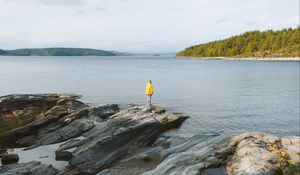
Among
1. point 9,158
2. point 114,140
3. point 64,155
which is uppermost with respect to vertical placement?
point 114,140

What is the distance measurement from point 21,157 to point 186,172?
14806 mm

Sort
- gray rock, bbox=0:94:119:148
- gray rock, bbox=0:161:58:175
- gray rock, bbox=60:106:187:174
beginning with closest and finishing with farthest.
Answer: gray rock, bbox=0:161:58:175
gray rock, bbox=60:106:187:174
gray rock, bbox=0:94:119:148

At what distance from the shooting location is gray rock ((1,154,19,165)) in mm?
24594

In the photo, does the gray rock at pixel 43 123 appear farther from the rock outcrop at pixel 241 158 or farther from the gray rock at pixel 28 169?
the rock outcrop at pixel 241 158

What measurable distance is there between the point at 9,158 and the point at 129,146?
9.65 m

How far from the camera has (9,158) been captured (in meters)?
24.9

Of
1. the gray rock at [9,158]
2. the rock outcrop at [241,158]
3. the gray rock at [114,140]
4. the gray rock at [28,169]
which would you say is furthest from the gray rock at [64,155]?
the rock outcrop at [241,158]

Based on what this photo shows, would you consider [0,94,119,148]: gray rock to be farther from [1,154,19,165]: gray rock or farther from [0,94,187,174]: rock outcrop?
[1,154,19,165]: gray rock

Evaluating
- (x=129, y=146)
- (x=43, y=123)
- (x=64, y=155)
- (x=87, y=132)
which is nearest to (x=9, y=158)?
(x=64, y=155)

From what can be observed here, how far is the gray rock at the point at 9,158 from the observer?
2459 centimetres

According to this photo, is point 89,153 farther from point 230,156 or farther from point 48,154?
point 230,156

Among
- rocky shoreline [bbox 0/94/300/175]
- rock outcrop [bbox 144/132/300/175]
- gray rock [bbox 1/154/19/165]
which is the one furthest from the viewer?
gray rock [bbox 1/154/19/165]

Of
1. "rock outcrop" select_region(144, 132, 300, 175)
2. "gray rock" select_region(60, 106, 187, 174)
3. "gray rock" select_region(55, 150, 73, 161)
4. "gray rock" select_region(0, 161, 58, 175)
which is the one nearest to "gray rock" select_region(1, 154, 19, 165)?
"gray rock" select_region(0, 161, 58, 175)

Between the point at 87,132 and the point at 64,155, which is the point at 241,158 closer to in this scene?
the point at 64,155
